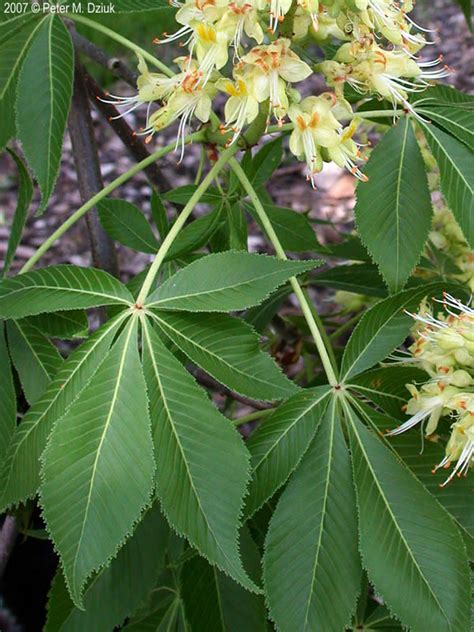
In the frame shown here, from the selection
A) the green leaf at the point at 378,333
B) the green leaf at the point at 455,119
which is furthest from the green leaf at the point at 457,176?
the green leaf at the point at 378,333

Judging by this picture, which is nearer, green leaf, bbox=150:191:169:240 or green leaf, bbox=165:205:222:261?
green leaf, bbox=165:205:222:261

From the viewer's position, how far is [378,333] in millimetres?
1075

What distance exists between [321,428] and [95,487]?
312mm

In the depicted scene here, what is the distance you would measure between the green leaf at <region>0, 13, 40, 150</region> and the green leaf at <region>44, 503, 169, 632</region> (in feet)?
2.02

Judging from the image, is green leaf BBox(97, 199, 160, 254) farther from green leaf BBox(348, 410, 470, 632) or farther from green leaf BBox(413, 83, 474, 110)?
green leaf BBox(348, 410, 470, 632)

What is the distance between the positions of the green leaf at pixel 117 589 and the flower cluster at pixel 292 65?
569mm

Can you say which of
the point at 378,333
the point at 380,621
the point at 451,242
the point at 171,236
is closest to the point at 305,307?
the point at 378,333

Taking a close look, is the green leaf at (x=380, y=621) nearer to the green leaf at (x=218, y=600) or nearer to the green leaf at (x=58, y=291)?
the green leaf at (x=218, y=600)

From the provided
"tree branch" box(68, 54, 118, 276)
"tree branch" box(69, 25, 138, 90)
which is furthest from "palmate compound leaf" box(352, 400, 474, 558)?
"tree branch" box(69, 25, 138, 90)

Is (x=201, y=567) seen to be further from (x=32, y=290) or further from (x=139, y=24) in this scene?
(x=139, y=24)

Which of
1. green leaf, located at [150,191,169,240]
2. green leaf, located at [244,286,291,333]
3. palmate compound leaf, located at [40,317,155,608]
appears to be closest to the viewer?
palmate compound leaf, located at [40,317,155,608]

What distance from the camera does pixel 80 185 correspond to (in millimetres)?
1650

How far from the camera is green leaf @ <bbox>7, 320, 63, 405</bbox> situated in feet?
3.66

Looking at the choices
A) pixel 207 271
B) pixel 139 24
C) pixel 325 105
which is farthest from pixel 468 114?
pixel 139 24
